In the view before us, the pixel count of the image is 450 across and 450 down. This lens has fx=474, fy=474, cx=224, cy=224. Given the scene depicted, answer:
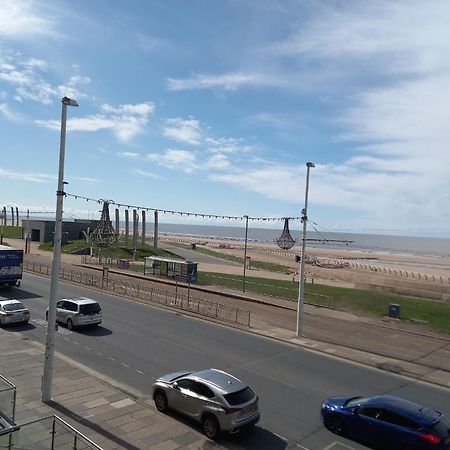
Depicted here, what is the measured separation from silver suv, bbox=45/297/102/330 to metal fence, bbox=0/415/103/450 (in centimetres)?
1443

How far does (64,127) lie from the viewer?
43.7 ft

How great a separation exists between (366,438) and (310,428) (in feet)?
5.19

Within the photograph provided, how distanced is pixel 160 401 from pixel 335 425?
4.92 meters

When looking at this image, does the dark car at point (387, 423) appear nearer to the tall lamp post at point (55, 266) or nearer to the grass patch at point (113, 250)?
the tall lamp post at point (55, 266)

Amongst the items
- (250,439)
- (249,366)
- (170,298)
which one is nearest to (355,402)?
(250,439)

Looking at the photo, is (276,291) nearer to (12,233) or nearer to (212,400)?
(212,400)

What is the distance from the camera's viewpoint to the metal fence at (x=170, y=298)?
2949cm

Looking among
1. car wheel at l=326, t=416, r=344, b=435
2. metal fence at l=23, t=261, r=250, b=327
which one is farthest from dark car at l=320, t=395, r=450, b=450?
metal fence at l=23, t=261, r=250, b=327

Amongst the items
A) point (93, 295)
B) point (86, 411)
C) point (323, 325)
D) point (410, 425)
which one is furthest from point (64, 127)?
point (93, 295)

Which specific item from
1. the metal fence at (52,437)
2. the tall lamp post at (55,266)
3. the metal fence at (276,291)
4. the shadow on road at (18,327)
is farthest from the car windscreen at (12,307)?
the metal fence at (276,291)

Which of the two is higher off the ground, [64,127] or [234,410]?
[64,127]

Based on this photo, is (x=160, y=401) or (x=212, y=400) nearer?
(x=212, y=400)

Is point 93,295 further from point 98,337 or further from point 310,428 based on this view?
point 310,428

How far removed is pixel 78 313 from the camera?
23.7 metres
